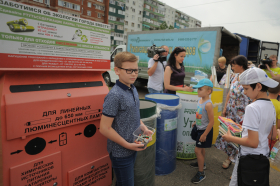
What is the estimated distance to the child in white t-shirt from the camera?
1504mm

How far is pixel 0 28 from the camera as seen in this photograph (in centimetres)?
124

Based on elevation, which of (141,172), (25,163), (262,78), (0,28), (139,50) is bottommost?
(141,172)

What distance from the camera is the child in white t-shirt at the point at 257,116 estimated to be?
1504mm

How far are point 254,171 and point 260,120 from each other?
47 centimetres

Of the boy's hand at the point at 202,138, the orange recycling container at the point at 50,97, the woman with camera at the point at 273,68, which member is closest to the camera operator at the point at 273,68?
the woman with camera at the point at 273,68

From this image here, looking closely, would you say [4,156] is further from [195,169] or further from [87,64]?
[195,169]

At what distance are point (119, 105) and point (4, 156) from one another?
946 mm

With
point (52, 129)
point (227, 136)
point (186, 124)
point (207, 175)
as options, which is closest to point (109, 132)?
point (52, 129)

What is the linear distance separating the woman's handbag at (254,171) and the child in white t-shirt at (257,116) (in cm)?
6

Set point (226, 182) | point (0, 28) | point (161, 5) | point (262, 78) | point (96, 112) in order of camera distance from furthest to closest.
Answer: point (161, 5) < point (226, 182) < point (96, 112) < point (262, 78) < point (0, 28)

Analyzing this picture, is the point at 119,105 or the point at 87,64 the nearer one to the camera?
the point at 119,105

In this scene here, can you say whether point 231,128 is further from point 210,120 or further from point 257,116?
point 210,120

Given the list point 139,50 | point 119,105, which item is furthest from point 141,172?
point 139,50

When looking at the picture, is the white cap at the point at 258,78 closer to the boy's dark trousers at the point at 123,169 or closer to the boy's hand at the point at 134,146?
the boy's hand at the point at 134,146
